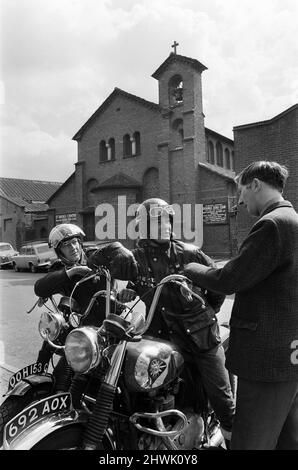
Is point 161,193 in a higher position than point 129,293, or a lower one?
higher

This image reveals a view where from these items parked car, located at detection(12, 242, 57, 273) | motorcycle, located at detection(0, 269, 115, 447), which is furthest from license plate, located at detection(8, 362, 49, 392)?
parked car, located at detection(12, 242, 57, 273)

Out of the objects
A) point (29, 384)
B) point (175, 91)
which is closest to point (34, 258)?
point (175, 91)

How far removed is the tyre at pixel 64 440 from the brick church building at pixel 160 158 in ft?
73.3

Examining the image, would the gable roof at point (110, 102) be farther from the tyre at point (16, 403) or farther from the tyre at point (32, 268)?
the tyre at point (16, 403)

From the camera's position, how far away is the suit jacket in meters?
2.05

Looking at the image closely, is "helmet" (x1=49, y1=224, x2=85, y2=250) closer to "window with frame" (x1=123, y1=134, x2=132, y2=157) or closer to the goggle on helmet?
the goggle on helmet

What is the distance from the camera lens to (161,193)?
2806 cm

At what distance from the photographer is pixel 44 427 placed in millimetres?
2119

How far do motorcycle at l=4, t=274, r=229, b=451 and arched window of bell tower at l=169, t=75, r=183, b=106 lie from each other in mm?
26559
